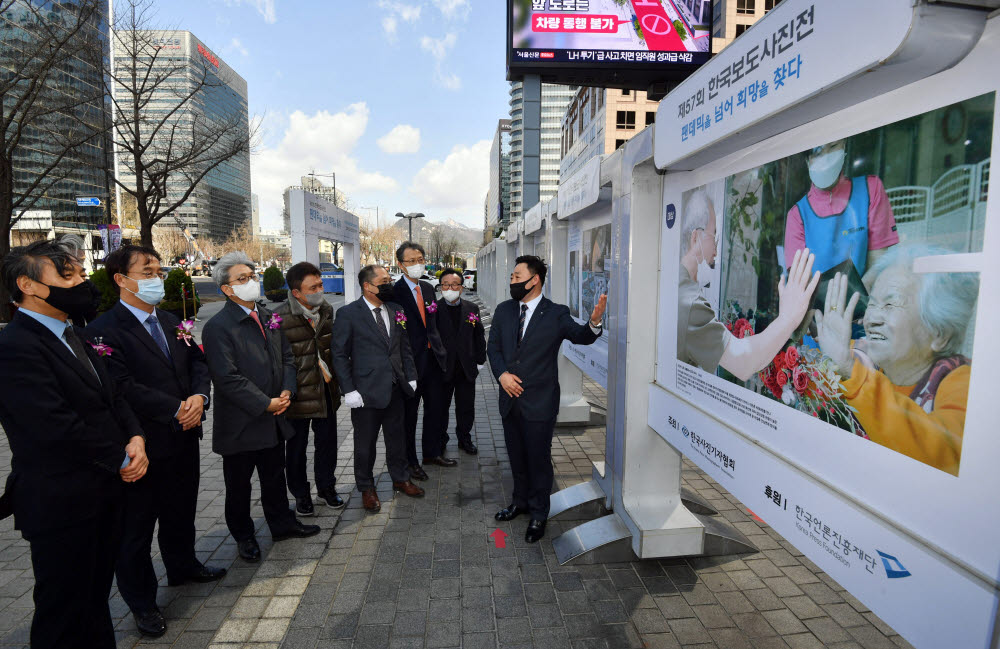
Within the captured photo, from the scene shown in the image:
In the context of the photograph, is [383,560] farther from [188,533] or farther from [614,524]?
[614,524]

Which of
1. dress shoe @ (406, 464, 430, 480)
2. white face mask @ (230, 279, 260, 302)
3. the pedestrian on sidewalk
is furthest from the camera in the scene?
dress shoe @ (406, 464, 430, 480)

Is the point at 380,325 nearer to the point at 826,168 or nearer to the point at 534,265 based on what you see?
the point at 534,265

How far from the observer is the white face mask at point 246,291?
3590mm

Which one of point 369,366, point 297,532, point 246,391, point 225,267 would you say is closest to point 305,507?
point 297,532

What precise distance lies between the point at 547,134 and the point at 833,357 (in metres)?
130

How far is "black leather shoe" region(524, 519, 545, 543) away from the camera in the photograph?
12.9ft

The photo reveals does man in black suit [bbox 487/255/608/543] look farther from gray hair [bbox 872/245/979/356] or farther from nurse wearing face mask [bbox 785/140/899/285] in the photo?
gray hair [bbox 872/245/979/356]

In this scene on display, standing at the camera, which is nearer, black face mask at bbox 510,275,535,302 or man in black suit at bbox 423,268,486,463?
black face mask at bbox 510,275,535,302

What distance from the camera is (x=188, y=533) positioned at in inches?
132

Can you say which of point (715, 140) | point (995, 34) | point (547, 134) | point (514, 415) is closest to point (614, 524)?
point (514, 415)

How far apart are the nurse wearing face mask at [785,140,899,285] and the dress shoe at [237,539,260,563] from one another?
368 cm

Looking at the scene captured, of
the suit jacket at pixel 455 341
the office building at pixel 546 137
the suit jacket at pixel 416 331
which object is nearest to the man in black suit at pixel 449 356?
the suit jacket at pixel 455 341

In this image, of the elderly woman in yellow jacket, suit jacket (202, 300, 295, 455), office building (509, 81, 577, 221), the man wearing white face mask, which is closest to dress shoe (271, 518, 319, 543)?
suit jacket (202, 300, 295, 455)

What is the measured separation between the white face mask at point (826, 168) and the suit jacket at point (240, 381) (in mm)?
3254
